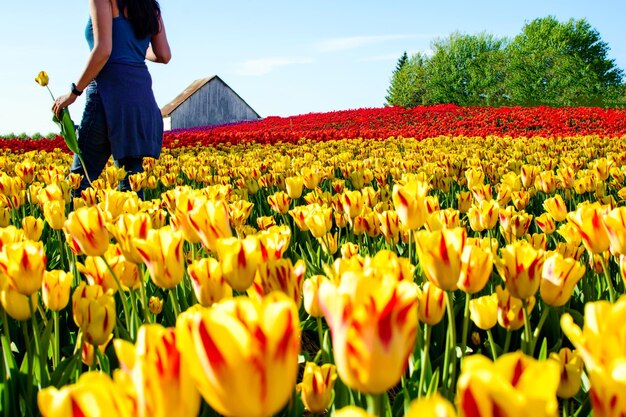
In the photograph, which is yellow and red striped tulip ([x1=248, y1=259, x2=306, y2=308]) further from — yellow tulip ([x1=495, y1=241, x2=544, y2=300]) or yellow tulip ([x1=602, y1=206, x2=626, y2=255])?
yellow tulip ([x1=602, y1=206, x2=626, y2=255])

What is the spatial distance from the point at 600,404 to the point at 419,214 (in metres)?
1.23

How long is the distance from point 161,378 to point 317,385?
71 cm

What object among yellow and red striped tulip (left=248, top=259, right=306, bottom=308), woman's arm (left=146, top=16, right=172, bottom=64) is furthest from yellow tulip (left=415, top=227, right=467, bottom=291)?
woman's arm (left=146, top=16, right=172, bottom=64)

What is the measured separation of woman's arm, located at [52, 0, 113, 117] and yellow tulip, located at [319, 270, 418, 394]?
12.9ft

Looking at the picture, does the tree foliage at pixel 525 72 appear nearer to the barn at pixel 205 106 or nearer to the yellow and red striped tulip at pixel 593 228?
the barn at pixel 205 106

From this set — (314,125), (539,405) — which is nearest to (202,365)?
(539,405)

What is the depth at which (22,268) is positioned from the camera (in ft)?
4.33

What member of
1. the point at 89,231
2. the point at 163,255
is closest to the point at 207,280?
the point at 163,255

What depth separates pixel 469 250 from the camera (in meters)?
1.24

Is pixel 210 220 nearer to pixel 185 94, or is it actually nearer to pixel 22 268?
pixel 22 268

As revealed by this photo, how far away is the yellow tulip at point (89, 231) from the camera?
161 centimetres

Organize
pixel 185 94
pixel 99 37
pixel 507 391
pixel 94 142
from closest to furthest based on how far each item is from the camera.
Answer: pixel 507 391
pixel 99 37
pixel 94 142
pixel 185 94

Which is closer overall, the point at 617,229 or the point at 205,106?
the point at 617,229

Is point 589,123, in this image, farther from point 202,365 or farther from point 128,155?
point 202,365
